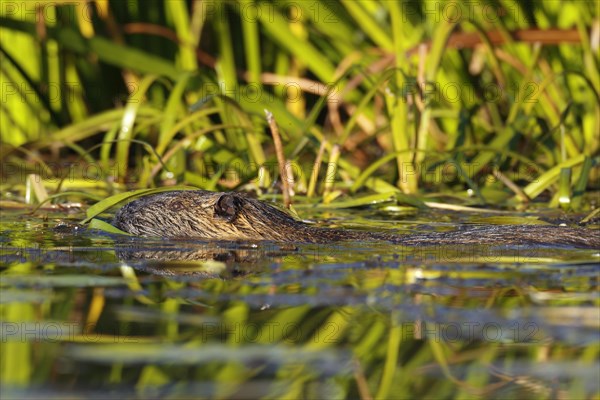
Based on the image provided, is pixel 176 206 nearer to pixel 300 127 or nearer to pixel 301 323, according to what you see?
pixel 300 127

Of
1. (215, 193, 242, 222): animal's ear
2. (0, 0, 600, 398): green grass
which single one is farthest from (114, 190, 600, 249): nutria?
(0, 0, 600, 398): green grass

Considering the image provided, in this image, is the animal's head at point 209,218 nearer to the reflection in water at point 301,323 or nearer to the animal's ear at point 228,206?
the animal's ear at point 228,206

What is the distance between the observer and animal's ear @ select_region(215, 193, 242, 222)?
4785 mm

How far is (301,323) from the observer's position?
3.00 m

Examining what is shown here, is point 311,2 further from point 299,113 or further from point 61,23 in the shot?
point 61,23

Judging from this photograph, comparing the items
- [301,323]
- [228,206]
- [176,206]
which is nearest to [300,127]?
[176,206]

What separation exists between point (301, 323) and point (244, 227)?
1.90 metres

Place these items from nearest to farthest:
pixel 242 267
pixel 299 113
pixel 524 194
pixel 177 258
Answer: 1. pixel 242 267
2. pixel 177 258
3. pixel 524 194
4. pixel 299 113

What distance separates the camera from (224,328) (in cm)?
291

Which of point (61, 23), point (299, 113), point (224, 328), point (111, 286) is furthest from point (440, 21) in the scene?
point (224, 328)

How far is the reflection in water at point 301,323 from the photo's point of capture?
240cm

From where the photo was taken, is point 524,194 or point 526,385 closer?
point 526,385

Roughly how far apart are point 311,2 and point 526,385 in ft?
15.7

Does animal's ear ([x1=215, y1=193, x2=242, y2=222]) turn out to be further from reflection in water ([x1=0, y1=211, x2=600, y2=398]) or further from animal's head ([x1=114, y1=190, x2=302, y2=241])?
reflection in water ([x1=0, y1=211, x2=600, y2=398])
